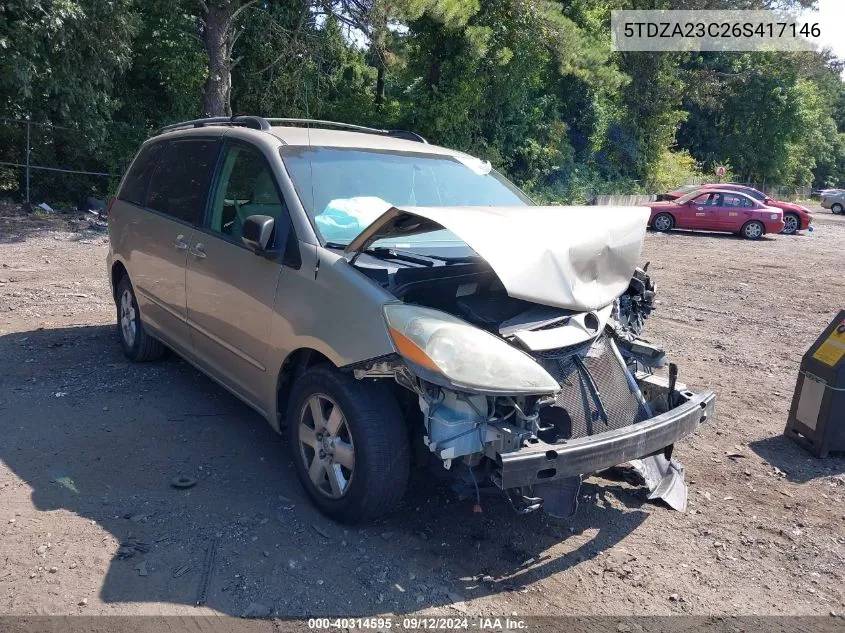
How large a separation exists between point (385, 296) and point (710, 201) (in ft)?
70.5

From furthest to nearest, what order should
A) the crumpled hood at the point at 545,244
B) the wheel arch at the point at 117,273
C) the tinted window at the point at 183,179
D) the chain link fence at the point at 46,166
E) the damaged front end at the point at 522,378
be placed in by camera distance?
the chain link fence at the point at 46,166 < the wheel arch at the point at 117,273 < the tinted window at the point at 183,179 < the crumpled hood at the point at 545,244 < the damaged front end at the point at 522,378

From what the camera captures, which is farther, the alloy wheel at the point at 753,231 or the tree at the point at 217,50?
the alloy wheel at the point at 753,231

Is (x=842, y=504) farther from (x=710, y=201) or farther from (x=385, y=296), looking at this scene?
(x=710, y=201)

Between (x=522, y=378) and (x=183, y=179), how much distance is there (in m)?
3.30

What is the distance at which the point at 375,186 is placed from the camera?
14.4ft

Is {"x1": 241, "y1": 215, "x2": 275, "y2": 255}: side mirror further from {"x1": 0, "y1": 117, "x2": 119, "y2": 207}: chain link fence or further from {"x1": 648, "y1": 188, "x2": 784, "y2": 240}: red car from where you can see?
{"x1": 648, "y1": 188, "x2": 784, "y2": 240}: red car

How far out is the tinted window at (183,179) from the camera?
4.90 meters

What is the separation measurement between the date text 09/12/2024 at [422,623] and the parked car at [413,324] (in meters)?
0.54

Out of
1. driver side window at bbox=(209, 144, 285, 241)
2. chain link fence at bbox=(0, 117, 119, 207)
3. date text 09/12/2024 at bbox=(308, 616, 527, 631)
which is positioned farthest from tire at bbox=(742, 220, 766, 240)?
date text 09/12/2024 at bbox=(308, 616, 527, 631)

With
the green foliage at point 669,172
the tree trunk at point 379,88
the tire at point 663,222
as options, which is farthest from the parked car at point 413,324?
the green foliage at point 669,172

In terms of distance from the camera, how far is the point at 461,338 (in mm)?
3209

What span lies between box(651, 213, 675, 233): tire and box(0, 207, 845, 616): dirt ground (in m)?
17.7

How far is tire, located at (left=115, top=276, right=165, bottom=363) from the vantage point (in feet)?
19.4

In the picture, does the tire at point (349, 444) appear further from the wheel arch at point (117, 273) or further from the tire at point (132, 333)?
the wheel arch at point (117, 273)
